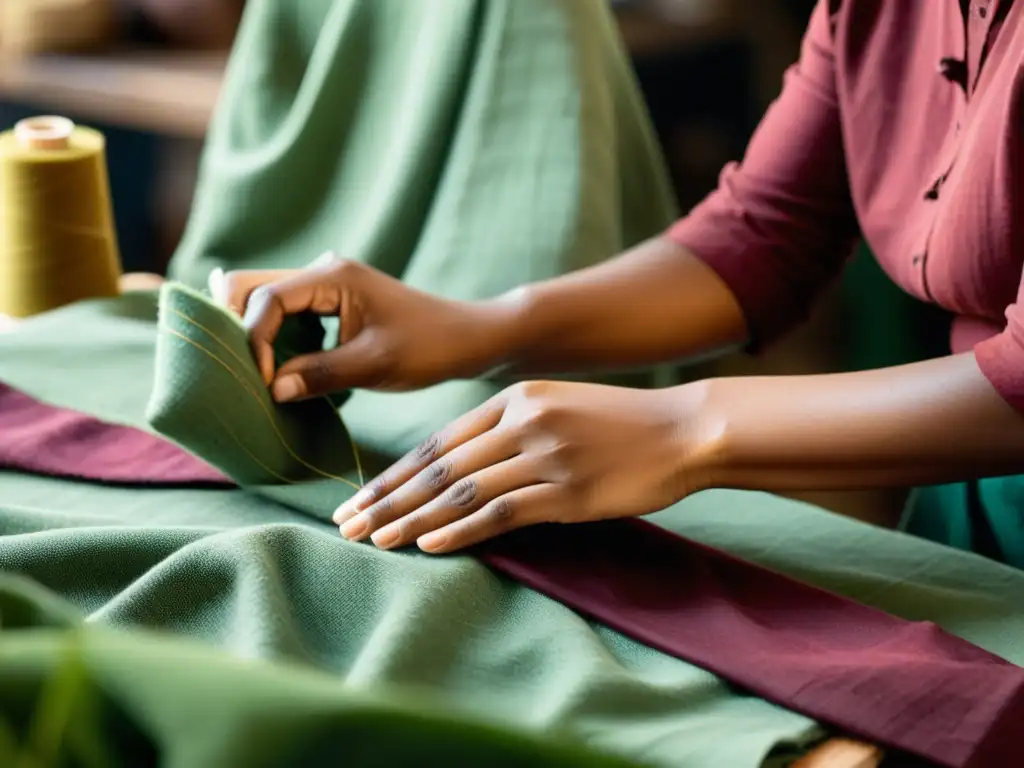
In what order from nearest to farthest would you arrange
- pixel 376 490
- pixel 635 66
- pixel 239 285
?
pixel 376 490
pixel 239 285
pixel 635 66

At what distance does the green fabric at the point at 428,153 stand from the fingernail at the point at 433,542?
25cm

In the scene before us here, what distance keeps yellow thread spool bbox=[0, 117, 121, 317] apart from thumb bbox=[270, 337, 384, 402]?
0.43 metres

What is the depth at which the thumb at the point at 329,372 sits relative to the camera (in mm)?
882

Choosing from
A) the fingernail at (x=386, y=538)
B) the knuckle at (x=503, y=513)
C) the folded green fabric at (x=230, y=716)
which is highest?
the folded green fabric at (x=230, y=716)

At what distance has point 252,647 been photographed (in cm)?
64

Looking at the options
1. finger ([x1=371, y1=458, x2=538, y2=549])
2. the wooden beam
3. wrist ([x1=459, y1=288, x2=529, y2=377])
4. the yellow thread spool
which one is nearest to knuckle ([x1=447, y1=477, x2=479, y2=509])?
finger ([x1=371, y1=458, x2=538, y2=549])

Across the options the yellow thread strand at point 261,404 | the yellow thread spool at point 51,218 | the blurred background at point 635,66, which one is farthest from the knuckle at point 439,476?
the blurred background at point 635,66

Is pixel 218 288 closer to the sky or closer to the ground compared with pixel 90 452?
closer to the sky

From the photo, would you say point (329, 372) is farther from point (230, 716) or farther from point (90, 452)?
point (230, 716)

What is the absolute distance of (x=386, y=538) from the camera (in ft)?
2.52

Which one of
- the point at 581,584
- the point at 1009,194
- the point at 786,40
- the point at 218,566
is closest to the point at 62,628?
the point at 218,566

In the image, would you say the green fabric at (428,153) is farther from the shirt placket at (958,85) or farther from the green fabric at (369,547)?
the shirt placket at (958,85)

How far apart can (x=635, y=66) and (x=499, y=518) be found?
1.39 m

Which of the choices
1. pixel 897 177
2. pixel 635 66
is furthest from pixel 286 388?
pixel 635 66
